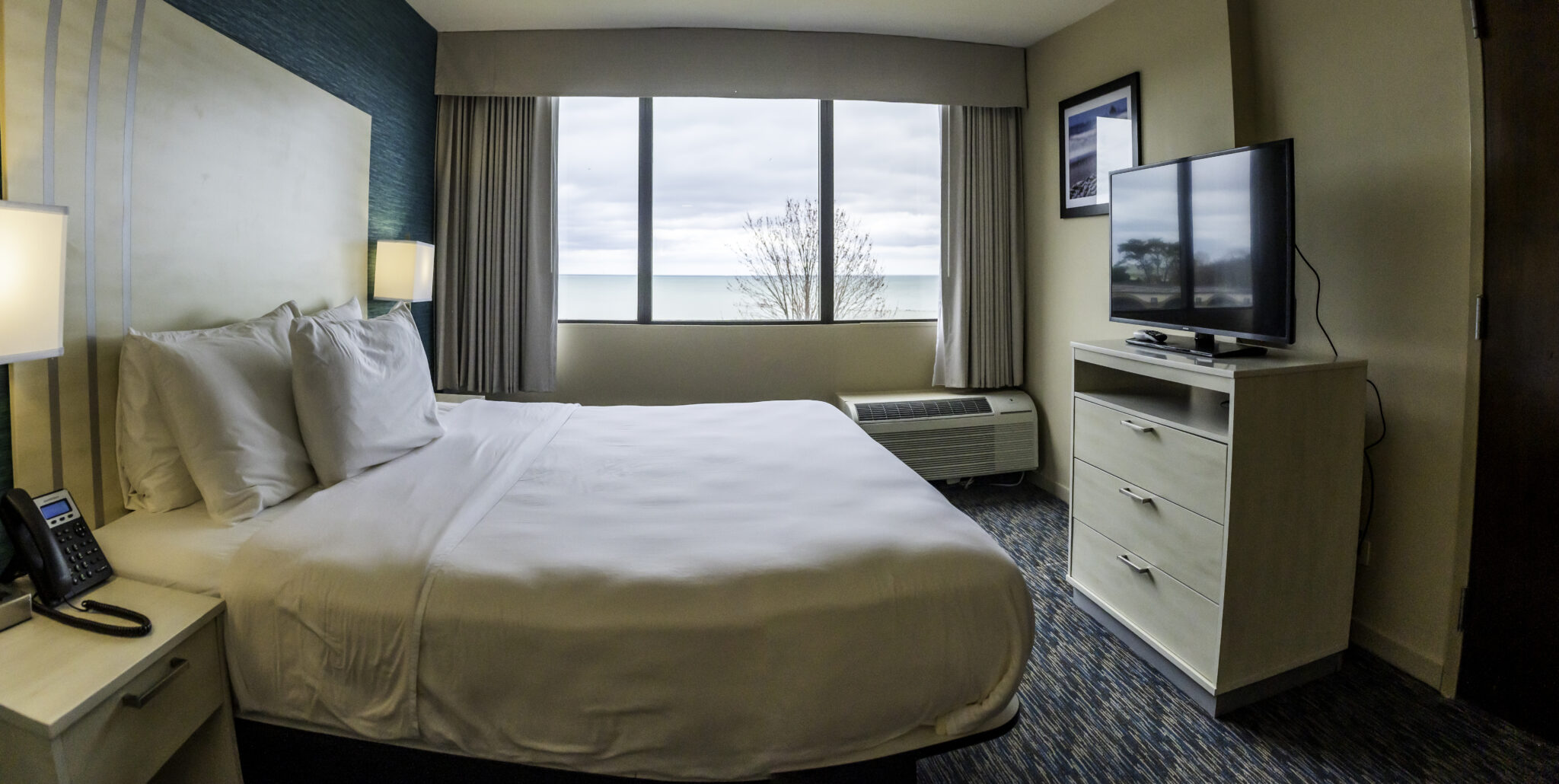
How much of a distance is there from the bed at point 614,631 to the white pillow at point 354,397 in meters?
0.30

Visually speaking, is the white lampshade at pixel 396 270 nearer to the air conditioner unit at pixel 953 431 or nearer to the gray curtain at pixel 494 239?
the gray curtain at pixel 494 239

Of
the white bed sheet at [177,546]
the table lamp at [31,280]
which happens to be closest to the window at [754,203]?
the white bed sheet at [177,546]

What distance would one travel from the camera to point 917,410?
12.8 feet

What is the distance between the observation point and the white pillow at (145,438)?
1708mm

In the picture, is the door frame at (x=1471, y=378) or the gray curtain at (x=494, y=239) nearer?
the door frame at (x=1471, y=378)

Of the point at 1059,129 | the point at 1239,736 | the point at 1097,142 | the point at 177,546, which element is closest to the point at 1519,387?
the point at 1239,736

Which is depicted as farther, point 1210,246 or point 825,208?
point 825,208

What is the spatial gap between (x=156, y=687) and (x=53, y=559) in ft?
1.22

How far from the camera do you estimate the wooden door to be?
1.79 meters

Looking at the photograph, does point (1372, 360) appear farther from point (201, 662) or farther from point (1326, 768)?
point (201, 662)

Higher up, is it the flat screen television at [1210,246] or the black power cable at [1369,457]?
the flat screen television at [1210,246]

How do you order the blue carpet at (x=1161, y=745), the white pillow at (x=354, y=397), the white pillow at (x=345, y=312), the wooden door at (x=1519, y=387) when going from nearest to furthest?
the blue carpet at (x=1161, y=745) < the wooden door at (x=1519, y=387) < the white pillow at (x=354, y=397) < the white pillow at (x=345, y=312)

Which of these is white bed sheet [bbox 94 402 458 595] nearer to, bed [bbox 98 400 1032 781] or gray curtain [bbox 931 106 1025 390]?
bed [bbox 98 400 1032 781]

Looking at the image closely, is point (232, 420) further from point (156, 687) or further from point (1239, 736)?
point (1239, 736)
